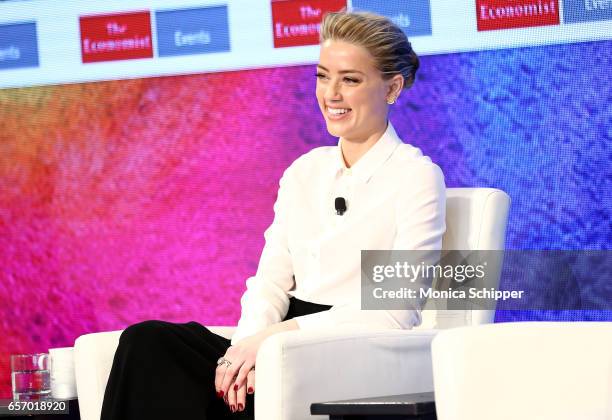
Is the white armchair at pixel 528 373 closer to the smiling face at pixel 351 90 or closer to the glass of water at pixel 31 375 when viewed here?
the smiling face at pixel 351 90

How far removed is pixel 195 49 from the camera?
382 centimetres

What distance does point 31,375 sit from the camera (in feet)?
9.47

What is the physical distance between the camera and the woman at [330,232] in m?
2.24

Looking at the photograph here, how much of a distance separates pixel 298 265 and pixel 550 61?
137 centimetres

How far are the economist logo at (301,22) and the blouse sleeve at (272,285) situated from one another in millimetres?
1085

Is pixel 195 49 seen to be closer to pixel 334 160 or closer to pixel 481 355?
pixel 334 160

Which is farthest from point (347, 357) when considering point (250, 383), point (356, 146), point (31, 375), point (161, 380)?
point (31, 375)

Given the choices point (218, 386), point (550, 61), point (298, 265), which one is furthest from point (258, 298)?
point (550, 61)

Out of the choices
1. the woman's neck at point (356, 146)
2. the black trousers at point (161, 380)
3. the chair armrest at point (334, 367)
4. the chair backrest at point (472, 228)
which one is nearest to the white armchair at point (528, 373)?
the chair armrest at point (334, 367)

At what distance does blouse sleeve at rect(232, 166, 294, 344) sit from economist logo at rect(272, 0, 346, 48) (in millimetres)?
1085

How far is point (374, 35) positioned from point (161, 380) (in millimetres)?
1014

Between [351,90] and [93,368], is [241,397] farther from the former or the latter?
[351,90]

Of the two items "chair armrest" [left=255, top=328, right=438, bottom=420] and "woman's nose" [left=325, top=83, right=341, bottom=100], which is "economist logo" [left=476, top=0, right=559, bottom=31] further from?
"chair armrest" [left=255, top=328, right=438, bottom=420]

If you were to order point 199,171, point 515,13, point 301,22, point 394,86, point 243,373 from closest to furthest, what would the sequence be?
point 243,373
point 394,86
point 515,13
point 301,22
point 199,171
